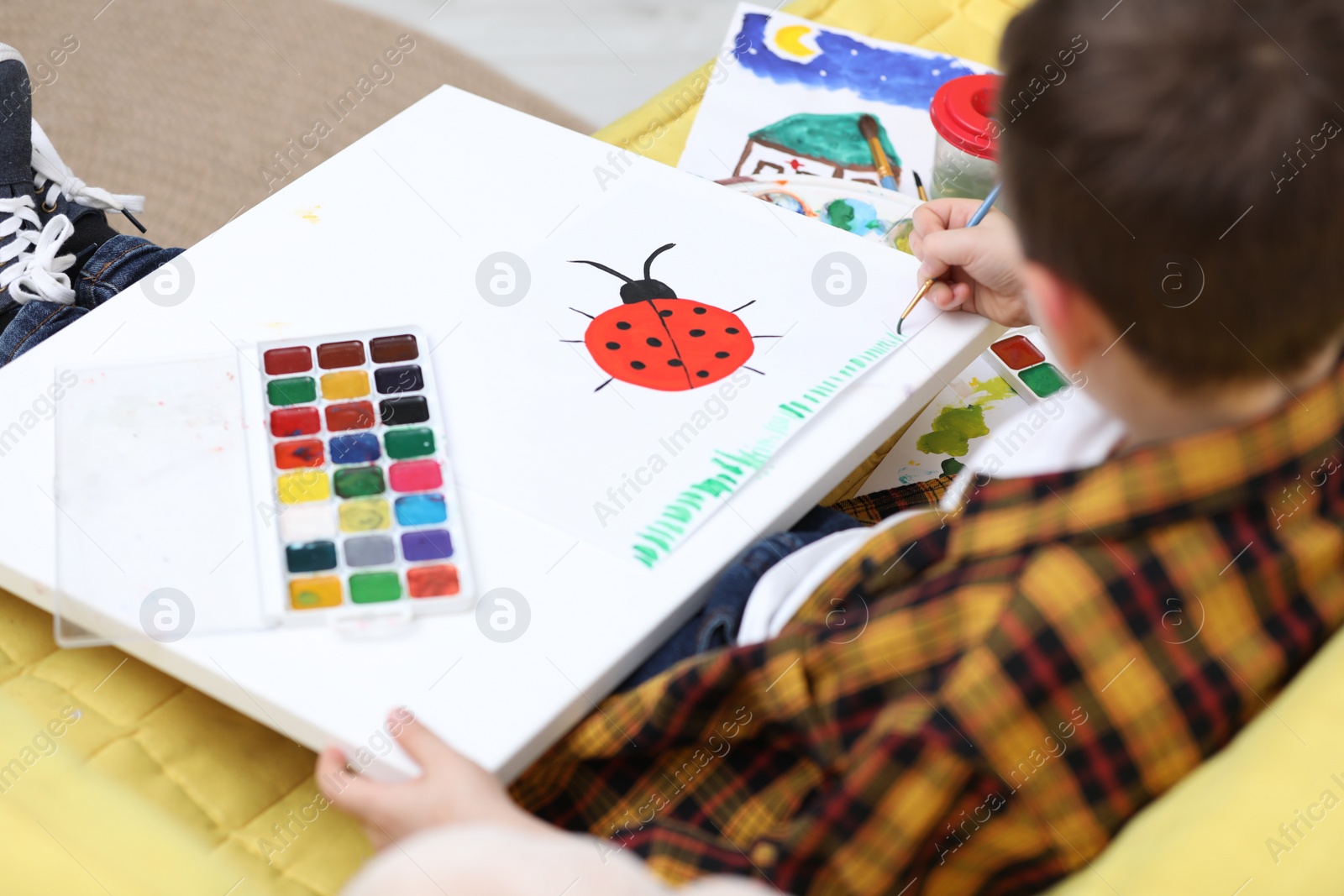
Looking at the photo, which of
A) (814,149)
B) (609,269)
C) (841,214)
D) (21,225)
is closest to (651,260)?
(609,269)

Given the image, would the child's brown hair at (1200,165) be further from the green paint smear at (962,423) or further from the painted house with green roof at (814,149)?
the painted house with green roof at (814,149)

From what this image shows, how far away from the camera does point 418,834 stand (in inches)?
20.6

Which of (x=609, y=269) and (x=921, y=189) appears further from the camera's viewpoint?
(x=921, y=189)

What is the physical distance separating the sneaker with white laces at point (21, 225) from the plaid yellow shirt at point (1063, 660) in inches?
28.0

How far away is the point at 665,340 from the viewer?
2.58 feet

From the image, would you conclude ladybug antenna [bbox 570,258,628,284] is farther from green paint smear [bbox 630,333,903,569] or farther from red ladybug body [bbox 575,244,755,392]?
green paint smear [bbox 630,333,903,569]

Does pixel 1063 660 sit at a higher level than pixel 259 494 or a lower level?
higher

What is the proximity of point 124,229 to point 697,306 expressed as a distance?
1.22 metres

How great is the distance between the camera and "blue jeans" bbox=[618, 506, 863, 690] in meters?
0.67

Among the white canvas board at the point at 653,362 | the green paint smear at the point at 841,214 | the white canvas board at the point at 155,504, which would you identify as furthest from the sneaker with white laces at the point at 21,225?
the green paint smear at the point at 841,214

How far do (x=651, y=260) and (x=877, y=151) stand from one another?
0.47 m

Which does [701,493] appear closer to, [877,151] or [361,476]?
[361,476]

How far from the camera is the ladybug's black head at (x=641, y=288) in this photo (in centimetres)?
81

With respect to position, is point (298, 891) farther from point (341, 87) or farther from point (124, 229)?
point (341, 87)
